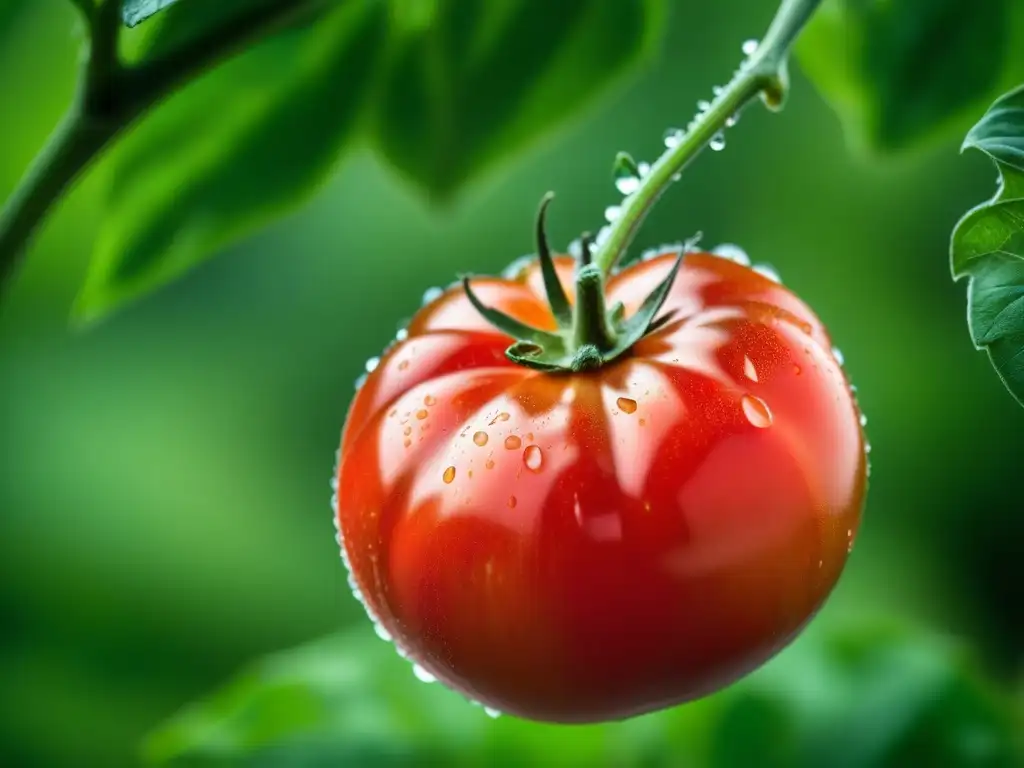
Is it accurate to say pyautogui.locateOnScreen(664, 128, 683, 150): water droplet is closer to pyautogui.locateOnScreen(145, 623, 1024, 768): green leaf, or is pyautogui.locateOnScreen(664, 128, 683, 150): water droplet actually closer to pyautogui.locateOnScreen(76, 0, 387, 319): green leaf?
pyautogui.locateOnScreen(76, 0, 387, 319): green leaf

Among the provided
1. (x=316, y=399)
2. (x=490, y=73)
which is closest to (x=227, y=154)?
(x=490, y=73)

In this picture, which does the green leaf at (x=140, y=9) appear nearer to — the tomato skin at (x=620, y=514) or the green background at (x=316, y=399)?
the tomato skin at (x=620, y=514)

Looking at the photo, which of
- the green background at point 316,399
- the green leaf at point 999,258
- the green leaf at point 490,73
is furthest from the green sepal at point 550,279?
the green background at point 316,399

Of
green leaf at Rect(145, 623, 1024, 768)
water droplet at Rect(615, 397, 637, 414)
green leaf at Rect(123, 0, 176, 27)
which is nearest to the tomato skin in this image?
water droplet at Rect(615, 397, 637, 414)

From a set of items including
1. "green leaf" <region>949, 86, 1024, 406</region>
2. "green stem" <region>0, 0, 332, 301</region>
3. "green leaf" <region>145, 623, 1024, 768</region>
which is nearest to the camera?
"green leaf" <region>949, 86, 1024, 406</region>

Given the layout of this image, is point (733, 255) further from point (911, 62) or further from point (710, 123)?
point (911, 62)

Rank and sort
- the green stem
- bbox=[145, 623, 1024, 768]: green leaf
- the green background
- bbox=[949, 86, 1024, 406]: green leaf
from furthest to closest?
the green background, bbox=[145, 623, 1024, 768]: green leaf, the green stem, bbox=[949, 86, 1024, 406]: green leaf
